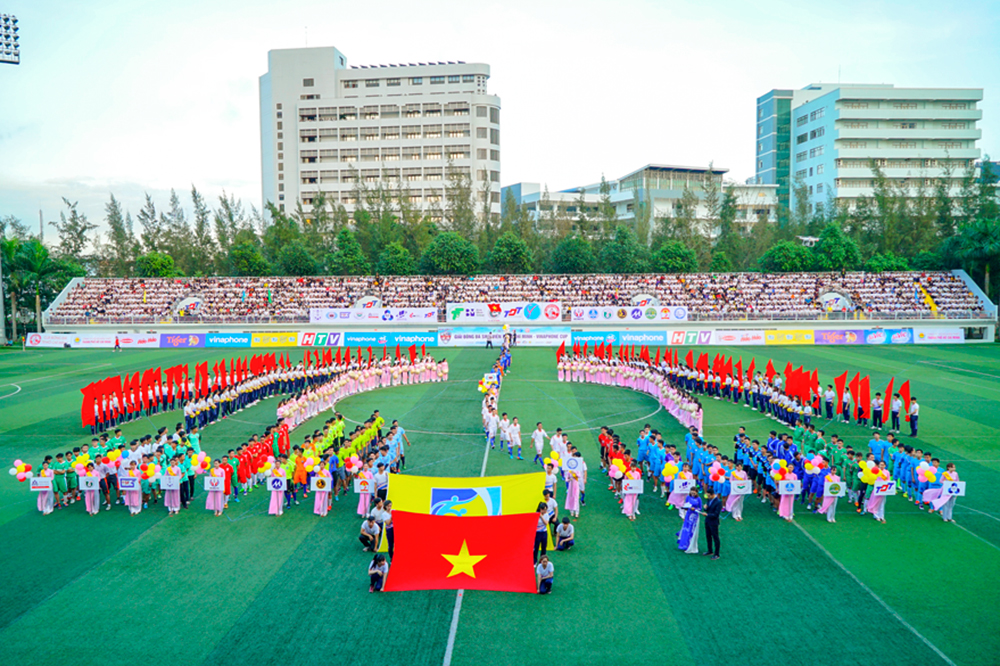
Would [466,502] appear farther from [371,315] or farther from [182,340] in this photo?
[182,340]

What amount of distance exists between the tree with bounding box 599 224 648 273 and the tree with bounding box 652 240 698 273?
1.71 m

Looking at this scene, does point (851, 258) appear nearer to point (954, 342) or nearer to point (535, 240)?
point (954, 342)

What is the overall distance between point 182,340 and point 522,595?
139ft

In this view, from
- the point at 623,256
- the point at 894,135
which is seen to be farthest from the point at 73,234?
the point at 894,135

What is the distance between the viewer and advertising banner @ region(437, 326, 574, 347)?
146 feet

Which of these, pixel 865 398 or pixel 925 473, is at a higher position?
pixel 865 398

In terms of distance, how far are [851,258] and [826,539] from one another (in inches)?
1883

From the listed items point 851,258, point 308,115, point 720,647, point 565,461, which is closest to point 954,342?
point 851,258

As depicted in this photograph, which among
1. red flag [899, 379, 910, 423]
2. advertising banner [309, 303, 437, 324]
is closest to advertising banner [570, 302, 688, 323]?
advertising banner [309, 303, 437, 324]

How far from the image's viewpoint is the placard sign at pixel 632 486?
13.2 metres

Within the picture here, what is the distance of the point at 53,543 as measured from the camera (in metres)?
12.5

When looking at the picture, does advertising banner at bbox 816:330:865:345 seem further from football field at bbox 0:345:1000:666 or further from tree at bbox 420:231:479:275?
tree at bbox 420:231:479:275

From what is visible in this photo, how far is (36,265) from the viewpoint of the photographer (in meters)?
50.7

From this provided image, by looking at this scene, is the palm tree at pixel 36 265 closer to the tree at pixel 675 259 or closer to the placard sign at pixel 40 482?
the placard sign at pixel 40 482
